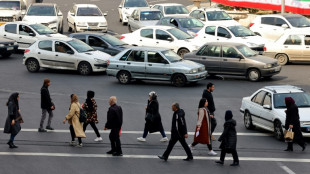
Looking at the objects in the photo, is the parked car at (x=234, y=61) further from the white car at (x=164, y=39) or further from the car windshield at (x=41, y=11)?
the car windshield at (x=41, y=11)

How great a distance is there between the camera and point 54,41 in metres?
31.4

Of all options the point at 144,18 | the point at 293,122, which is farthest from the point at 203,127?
the point at 144,18

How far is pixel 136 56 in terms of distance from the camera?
94.3ft

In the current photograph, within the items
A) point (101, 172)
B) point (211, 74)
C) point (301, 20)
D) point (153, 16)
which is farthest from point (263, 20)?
point (101, 172)

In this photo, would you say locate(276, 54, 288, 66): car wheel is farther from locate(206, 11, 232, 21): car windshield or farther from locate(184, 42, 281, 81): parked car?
locate(206, 11, 232, 21): car windshield

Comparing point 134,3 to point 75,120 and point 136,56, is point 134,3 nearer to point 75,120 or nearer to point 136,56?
point 136,56

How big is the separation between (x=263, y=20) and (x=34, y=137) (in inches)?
866

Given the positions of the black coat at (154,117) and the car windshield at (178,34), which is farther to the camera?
the car windshield at (178,34)

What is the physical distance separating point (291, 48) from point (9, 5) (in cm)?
1826

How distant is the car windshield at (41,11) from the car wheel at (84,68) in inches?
479

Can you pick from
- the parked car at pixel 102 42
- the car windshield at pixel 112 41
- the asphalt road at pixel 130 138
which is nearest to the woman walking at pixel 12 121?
the asphalt road at pixel 130 138

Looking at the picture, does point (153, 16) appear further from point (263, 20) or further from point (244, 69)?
point (244, 69)

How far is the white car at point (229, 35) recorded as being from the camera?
35.7 metres

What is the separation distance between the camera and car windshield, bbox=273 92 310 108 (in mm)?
20281
